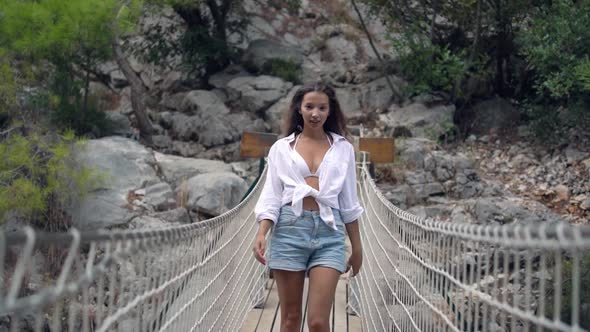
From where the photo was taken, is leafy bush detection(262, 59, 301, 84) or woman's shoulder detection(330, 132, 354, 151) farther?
leafy bush detection(262, 59, 301, 84)

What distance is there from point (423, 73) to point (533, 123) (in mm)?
1521

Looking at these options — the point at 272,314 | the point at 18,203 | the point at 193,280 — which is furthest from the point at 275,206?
the point at 18,203

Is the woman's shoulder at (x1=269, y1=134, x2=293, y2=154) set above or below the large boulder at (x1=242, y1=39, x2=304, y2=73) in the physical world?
below

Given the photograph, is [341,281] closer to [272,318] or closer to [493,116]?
[272,318]

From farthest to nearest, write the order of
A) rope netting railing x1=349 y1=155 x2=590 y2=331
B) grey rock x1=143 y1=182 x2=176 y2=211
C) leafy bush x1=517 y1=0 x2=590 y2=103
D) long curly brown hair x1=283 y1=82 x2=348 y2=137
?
leafy bush x1=517 y1=0 x2=590 y2=103
grey rock x1=143 y1=182 x2=176 y2=211
long curly brown hair x1=283 y1=82 x2=348 y2=137
rope netting railing x1=349 y1=155 x2=590 y2=331

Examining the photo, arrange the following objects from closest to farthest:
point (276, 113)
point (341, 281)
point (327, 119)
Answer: point (327, 119) < point (341, 281) < point (276, 113)

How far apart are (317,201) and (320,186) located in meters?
Answer: 0.05

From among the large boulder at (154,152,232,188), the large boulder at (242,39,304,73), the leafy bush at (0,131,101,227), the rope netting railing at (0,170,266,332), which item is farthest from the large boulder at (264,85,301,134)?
the rope netting railing at (0,170,266,332)

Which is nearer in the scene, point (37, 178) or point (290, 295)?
point (290, 295)

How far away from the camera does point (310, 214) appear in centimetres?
272

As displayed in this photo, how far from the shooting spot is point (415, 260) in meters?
2.76

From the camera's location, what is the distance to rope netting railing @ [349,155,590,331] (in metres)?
1.22

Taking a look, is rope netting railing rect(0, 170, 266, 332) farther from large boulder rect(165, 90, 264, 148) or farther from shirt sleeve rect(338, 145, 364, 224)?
large boulder rect(165, 90, 264, 148)

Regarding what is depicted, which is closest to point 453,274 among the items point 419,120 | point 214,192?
point 214,192
